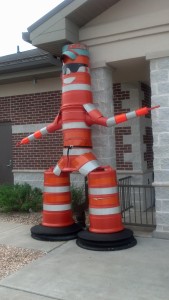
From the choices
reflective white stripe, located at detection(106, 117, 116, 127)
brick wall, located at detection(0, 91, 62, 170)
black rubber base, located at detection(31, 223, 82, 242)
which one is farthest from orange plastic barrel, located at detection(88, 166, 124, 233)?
brick wall, located at detection(0, 91, 62, 170)

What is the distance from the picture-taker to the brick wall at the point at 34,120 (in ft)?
30.0

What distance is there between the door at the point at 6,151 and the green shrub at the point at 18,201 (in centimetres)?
165

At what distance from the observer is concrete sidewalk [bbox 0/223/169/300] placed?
364 centimetres

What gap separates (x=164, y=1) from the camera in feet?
17.9

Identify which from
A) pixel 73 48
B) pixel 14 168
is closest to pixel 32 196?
pixel 14 168

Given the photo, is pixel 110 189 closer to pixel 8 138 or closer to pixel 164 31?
pixel 164 31

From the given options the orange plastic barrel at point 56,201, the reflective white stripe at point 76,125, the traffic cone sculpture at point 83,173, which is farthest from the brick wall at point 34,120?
the reflective white stripe at point 76,125

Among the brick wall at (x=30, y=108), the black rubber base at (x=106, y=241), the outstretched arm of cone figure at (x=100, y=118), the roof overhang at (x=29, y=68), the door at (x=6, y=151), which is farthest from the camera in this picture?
the door at (x=6, y=151)

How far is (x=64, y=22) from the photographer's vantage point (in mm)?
5652

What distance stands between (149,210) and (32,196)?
284 centimetres

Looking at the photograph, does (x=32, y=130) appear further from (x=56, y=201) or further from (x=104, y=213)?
(x=104, y=213)

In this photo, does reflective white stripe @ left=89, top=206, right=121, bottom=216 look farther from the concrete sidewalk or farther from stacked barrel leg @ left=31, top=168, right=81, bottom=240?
stacked barrel leg @ left=31, top=168, right=81, bottom=240

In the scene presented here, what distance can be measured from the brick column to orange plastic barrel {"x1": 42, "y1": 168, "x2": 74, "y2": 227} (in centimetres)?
154

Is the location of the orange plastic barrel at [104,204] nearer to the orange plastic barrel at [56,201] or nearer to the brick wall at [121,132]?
the orange plastic barrel at [56,201]
